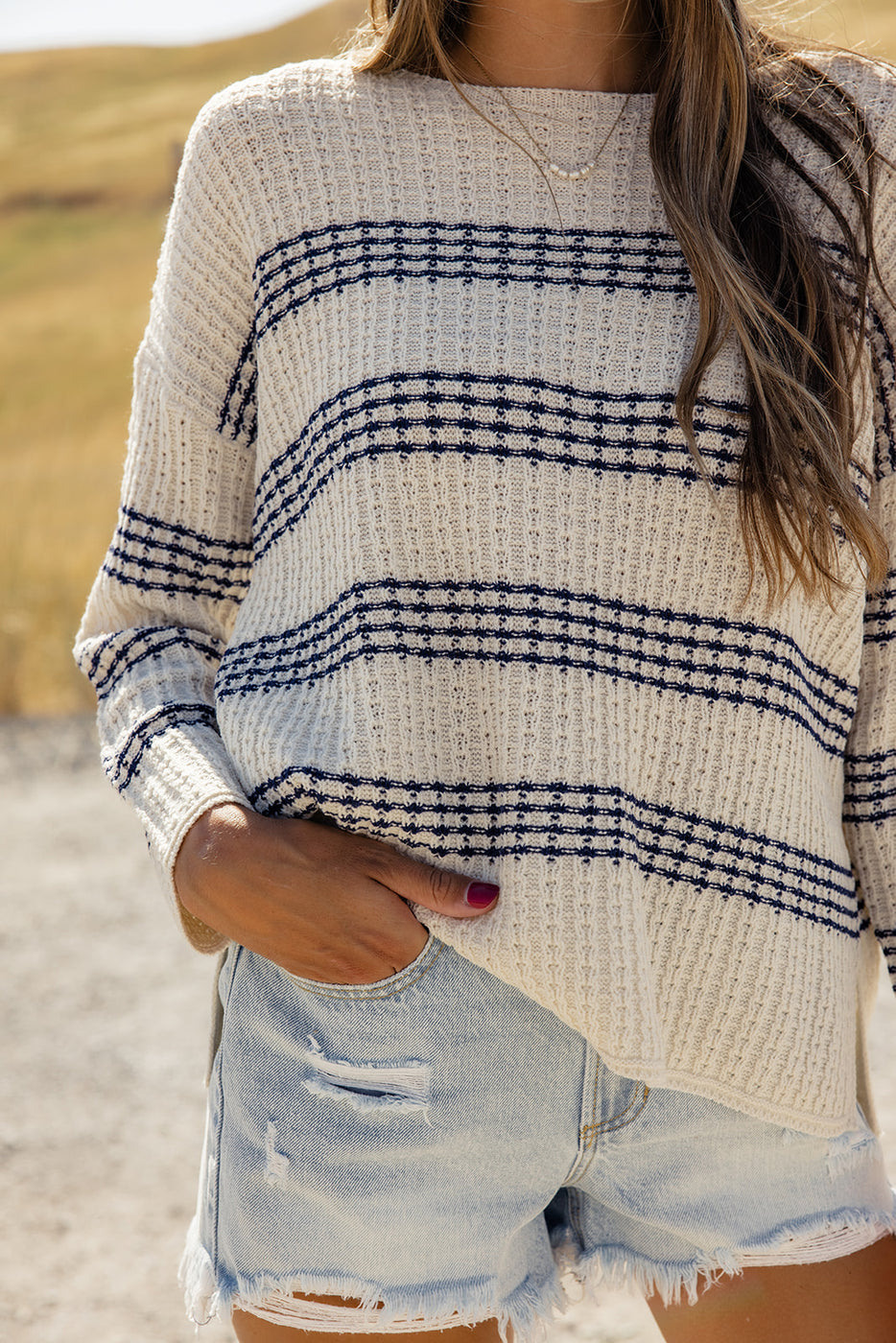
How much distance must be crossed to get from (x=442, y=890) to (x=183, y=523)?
1.69ft

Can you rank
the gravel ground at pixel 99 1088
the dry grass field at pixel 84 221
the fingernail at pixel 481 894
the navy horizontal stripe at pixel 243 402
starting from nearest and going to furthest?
the fingernail at pixel 481 894 → the navy horizontal stripe at pixel 243 402 → the gravel ground at pixel 99 1088 → the dry grass field at pixel 84 221

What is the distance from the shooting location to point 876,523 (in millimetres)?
1132

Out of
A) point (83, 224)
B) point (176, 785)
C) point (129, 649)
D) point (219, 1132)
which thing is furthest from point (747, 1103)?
point (83, 224)

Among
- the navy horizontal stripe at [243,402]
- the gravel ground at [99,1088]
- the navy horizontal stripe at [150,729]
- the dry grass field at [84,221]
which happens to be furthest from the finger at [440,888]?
the dry grass field at [84,221]

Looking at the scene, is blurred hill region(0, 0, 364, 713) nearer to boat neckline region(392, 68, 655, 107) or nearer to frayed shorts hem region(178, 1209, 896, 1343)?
boat neckline region(392, 68, 655, 107)

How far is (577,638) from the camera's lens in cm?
106

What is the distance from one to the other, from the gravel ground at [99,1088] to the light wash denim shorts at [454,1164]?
3.15ft

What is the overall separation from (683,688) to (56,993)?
9.71 ft

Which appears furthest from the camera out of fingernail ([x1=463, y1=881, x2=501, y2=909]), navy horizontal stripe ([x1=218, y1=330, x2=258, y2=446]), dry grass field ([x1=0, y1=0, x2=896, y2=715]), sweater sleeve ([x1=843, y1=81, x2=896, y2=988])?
dry grass field ([x1=0, y1=0, x2=896, y2=715])

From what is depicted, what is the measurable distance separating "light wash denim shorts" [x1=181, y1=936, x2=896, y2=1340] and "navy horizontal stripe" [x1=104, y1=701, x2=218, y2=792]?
0.89 feet

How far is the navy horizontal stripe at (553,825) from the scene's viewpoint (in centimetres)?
105

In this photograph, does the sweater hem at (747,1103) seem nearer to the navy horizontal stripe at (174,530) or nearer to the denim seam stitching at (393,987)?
the denim seam stitching at (393,987)

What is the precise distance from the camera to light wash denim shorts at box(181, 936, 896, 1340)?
41.5 inches

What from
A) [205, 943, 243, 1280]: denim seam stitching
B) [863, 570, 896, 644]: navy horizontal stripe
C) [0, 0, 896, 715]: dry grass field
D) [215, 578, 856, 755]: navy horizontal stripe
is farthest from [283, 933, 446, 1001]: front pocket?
[0, 0, 896, 715]: dry grass field
